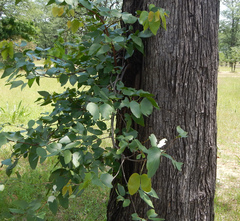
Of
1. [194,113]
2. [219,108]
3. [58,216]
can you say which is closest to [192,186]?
[194,113]

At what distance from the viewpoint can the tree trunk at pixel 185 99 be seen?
1372 millimetres

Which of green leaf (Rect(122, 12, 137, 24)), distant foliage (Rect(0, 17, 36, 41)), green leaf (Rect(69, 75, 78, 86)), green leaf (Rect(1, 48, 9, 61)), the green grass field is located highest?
distant foliage (Rect(0, 17, 36, 41))

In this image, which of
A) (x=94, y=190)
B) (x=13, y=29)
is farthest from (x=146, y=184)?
(x=13, y=29)

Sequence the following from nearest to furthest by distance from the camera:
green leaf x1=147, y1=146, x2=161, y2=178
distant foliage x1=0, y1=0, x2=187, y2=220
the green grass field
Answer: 1. green leaf x1=147, y1=146, x2=161, y2=178
2. distant foliage x1=0, y1=0, x2=187, y2=220
3. the green grass field

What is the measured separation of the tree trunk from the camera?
4.50ft

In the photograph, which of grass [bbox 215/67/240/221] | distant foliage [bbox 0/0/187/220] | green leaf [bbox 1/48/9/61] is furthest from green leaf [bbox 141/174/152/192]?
grass [bbox 215/67/240/221]

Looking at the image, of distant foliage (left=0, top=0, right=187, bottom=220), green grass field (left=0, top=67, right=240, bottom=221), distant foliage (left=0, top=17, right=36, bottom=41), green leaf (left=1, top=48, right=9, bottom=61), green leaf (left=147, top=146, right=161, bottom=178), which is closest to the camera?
green leaf (left=147, top=146, right=161, bottom=178)

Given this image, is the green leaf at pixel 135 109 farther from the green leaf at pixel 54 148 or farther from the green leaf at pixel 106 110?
the green leaf at pixel 54 148

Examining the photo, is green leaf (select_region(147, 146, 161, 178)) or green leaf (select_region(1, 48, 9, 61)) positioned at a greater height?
green leaf (select_region(1, 48, 9, 61))

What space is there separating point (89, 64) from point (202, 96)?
67 cm

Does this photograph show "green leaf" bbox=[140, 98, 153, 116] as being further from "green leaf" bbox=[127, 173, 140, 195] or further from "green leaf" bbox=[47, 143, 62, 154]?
"green leaf" bbox=[47, 143, 62, 154]

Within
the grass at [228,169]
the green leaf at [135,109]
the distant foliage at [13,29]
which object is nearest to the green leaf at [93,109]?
the green leaf at [135,109]

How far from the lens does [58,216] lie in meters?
2.57

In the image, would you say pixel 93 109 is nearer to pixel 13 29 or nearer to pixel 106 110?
pixel 106 110
